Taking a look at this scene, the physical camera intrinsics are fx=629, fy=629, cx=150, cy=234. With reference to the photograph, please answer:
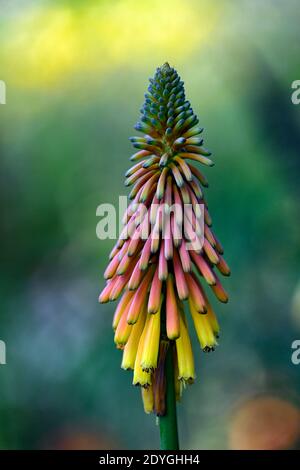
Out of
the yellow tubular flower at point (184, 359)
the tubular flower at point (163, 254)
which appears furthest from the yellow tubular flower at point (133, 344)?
the yellow tubular flower at point (184, 359)

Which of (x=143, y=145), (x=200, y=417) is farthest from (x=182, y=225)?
(x=200, y=417)

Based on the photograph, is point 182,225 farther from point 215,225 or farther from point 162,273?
point 215,225

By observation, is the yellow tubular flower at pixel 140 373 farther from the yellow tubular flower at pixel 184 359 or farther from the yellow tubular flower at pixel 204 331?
the yellow tubular flower at pixel 204 331

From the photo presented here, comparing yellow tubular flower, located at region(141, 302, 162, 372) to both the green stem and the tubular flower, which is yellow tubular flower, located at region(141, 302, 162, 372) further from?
the green stem

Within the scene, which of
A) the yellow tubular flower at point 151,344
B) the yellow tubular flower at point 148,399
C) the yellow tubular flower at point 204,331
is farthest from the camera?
the yellow tubular flower at point 148,399

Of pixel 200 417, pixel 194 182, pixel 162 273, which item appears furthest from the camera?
pixel 200 417

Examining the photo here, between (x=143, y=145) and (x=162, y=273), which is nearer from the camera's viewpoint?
(x=162, y=273)

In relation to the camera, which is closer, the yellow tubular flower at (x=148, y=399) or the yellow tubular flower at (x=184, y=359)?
the yellow tubular flower at (x=184, y=359)
